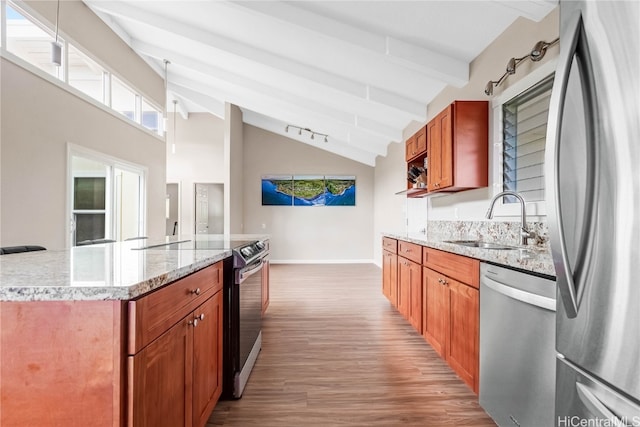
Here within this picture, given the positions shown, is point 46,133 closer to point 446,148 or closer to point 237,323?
point 237,323

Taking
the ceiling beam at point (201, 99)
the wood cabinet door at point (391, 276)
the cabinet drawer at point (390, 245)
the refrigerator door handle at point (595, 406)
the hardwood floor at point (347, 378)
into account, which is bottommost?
the hardwood floor at point (347, 378)

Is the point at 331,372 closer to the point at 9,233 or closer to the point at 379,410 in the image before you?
the point at 379,410

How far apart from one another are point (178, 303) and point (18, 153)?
10.7 feet

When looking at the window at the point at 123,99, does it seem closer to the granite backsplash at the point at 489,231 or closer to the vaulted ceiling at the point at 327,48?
the vaulted ceiling at the point at 327,48

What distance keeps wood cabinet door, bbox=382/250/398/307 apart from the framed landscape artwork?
4.26 metres

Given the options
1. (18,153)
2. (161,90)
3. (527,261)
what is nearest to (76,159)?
(18,153)

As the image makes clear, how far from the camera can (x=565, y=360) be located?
87cm

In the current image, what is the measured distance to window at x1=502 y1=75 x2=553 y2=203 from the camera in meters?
2.25

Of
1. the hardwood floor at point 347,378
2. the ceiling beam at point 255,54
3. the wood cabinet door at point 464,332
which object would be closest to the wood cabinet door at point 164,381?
the hardwood floor at point 347,378

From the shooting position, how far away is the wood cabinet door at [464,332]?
5.72ft

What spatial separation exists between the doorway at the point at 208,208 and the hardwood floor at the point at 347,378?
5.55m

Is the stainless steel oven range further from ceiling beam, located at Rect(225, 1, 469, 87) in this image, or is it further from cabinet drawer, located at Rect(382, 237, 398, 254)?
ceiling beam, located at Rect(225, 1, 469, 87)

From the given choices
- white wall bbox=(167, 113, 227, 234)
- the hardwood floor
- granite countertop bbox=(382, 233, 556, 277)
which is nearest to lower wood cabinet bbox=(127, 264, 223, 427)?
the hardwood floor

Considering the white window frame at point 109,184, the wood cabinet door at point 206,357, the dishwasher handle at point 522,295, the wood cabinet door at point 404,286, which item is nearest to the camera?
the dishwasher handle at point 522,295
